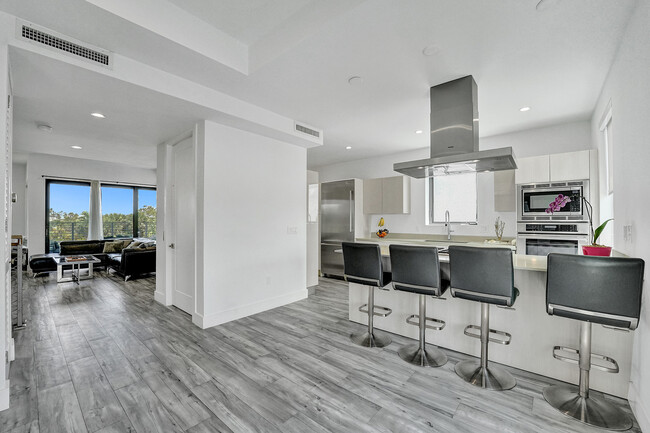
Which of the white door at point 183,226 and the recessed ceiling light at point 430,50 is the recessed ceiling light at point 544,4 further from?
the white door at point 183,226

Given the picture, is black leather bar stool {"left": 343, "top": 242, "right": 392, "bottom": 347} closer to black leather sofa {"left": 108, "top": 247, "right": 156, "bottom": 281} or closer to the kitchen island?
the kitchen island

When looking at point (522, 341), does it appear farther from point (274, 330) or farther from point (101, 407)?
point (101, 407)

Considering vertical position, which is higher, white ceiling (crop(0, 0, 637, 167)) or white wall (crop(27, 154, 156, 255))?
white ceiling (crop(0, 0, 637, 167))

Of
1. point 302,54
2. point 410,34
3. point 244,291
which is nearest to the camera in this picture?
point 410,34

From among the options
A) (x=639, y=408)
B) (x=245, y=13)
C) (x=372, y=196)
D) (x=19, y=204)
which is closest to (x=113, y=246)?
(x=19, y=204)

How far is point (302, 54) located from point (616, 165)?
2903mm

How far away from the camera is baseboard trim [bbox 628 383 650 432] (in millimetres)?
1647

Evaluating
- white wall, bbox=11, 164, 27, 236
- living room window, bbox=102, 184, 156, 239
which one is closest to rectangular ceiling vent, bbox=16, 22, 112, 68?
living room window, bbox=102, 184, 156, 239

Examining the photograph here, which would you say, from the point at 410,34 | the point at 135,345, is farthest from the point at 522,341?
the point at 135,345

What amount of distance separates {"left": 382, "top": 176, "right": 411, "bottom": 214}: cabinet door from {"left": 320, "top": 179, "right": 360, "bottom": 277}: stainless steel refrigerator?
0.64 m

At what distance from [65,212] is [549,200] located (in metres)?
10.6

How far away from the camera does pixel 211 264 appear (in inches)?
136

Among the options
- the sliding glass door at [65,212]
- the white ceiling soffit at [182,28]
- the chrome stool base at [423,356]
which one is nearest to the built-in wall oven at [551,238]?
the chrome stool base at [423,356]

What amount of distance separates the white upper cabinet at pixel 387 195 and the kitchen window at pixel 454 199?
46 centimetres
